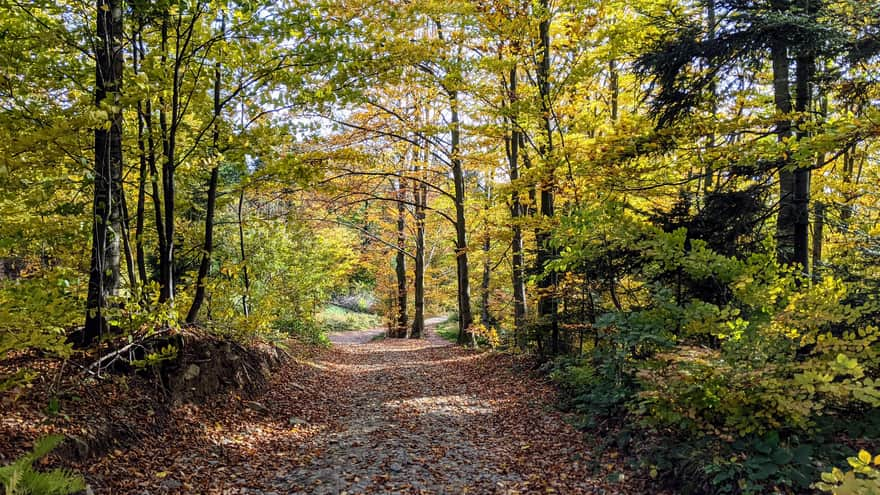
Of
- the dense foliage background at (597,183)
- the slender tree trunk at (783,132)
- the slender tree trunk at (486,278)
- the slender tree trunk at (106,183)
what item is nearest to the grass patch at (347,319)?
the slender tree trunk at (486,278)

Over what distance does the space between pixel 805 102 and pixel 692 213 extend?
1.96 metres

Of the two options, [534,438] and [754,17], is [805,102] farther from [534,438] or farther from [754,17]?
A: [534,438]

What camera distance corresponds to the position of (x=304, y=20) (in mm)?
6074

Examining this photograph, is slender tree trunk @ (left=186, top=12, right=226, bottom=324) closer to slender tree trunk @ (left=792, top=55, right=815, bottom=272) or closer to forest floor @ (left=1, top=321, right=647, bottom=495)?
forest floor @ (left=1, top=321, right=647, bottom=495)

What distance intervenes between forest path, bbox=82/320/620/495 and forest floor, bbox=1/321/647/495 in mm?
16

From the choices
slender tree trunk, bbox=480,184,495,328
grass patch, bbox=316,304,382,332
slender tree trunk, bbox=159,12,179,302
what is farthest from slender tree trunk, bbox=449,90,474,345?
grass patch, bbox=316,304,382,332

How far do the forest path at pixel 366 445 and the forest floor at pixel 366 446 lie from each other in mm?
16

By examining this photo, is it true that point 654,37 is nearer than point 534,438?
No

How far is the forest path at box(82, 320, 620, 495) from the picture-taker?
16.0ft

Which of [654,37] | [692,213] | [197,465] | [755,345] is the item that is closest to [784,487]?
[755,345]

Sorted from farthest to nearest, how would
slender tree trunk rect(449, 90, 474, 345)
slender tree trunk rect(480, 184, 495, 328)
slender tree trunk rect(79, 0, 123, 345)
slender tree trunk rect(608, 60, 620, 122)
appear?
slender tree trunk rect(449, 90, 474, 345)
slender tree trunk rect(480, 184, 495, 328)
slender tree trunk rect(608, 60, 620, 122)
slender tree trunk rect(79, 0, 123, 345)

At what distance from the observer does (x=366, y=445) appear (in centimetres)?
621

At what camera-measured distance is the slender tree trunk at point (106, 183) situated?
213 inches

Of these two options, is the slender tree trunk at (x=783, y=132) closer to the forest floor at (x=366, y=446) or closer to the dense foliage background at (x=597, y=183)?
the dense foliage background at (x=597, y=183)
